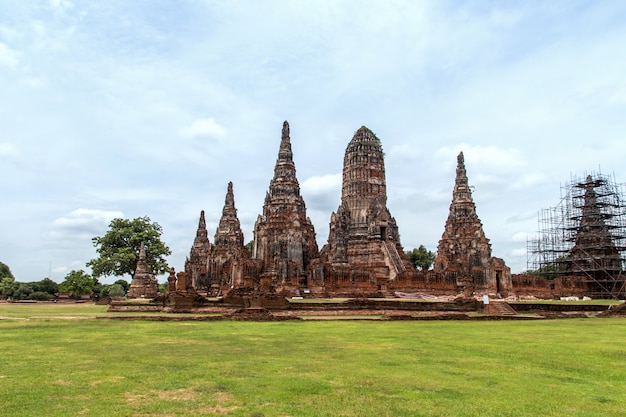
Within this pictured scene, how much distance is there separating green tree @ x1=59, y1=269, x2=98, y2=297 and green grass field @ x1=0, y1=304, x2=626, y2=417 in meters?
43.5

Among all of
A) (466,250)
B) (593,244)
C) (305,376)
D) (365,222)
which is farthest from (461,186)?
(305,376)

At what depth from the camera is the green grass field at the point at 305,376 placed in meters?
6.09

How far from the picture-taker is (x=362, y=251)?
51000 millimetres

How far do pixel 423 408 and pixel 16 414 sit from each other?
15.1 feet

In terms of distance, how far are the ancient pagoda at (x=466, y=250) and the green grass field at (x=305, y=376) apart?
3484 cm

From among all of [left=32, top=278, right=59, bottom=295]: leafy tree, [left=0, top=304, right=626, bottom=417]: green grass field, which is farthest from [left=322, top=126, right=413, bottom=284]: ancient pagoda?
[left=0, top=304, right=626, bottom=417]: green grass field

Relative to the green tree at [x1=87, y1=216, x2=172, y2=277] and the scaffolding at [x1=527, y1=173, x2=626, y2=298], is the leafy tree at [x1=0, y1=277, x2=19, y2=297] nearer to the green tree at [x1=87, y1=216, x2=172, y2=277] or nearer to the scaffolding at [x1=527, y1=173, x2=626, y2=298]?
the green tree at [x1=87, y1=216, x2=172, y2=277]

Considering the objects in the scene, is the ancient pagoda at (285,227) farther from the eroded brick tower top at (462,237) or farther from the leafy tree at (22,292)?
the leafy tree at (22,292)

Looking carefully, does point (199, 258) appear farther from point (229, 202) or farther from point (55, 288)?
point (55, 288)

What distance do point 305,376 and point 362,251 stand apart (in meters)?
43.5

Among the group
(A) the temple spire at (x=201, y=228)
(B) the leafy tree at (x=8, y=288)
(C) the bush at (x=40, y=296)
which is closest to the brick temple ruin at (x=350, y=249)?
(A) the temple spire at (x=201, y=228)

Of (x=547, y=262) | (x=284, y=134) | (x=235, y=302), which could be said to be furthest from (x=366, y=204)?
(x=235, y=302)

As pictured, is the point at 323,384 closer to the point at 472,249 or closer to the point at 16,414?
the point at 16,414

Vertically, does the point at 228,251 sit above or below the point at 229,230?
below
